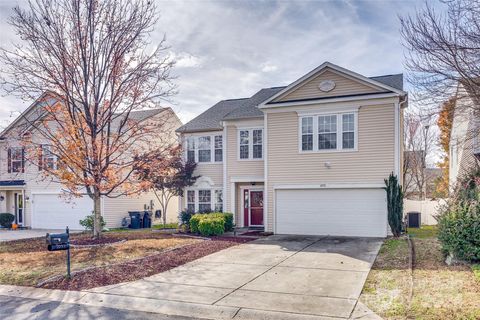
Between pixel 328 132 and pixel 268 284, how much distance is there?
9476 mm

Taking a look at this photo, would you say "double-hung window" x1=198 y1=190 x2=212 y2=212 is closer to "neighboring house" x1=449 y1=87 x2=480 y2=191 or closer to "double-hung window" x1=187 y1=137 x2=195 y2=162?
"double-hung window" x1=187 y1=137 x2=195 y2=162

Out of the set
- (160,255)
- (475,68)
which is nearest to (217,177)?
(160,255)

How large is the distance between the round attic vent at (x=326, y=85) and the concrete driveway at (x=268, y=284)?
7.02 m

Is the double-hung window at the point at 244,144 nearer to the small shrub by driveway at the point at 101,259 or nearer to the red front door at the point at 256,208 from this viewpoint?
the red front door at the point at 256,208

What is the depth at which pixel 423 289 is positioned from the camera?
7.51 metres

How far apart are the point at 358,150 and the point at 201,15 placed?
820 centimetres

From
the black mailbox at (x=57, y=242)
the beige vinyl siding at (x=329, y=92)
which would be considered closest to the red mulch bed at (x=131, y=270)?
the black mailbox at (x=57, y=242)

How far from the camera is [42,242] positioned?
606 inches

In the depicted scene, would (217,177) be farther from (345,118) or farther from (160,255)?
(160,255)

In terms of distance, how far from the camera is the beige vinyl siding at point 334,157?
615 inches

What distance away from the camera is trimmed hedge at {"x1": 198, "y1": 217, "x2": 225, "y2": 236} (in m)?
16.4

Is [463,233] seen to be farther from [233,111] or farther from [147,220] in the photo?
[147,220]

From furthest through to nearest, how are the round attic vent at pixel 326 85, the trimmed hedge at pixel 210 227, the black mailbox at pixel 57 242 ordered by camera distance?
the round attic vent at pixel 326 85 < the trimmed hedge at pixel 210 227 < the black mailbox at pixel 57 242

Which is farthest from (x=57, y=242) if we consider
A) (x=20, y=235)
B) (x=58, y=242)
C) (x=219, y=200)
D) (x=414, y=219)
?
(x=414, y=219)
